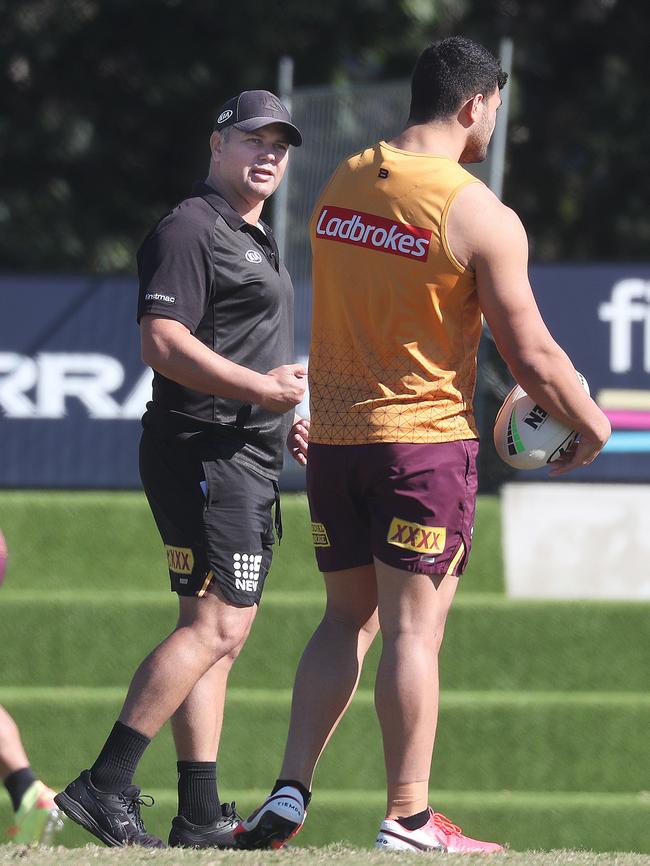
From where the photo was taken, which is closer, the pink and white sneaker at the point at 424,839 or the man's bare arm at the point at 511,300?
the man's bare arm at the point at 511,300

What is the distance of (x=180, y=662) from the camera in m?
3.73

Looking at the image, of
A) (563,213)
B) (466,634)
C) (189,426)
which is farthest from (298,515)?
(563,213)

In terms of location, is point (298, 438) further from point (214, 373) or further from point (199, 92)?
point (199, 92)

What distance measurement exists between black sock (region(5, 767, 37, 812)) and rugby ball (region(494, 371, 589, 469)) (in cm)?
136

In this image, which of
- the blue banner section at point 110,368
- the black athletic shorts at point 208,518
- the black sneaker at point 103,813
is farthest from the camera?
the blue banner section at point 110,368

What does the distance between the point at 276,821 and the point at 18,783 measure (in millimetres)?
635

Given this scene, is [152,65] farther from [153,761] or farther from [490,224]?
[490,224]

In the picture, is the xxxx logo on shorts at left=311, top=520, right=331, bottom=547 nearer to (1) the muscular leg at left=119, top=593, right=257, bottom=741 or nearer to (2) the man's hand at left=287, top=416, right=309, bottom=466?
(1) the muscular leg at left=119, top=593, right=257, bottom=741

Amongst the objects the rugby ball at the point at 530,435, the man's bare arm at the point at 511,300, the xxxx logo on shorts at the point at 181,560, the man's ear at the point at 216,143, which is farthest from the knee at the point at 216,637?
the man's ear at the point at 216,143

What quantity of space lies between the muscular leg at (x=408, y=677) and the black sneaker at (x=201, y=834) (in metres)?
0.59

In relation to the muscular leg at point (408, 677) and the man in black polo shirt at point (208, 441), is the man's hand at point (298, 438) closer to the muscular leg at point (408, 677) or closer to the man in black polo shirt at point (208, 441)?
the man in black polo shirt at point (208, 441)

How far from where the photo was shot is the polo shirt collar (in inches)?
152

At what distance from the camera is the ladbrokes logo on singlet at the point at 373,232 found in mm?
3465

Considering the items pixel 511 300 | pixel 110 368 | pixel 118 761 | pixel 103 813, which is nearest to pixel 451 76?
pixel 511 300
